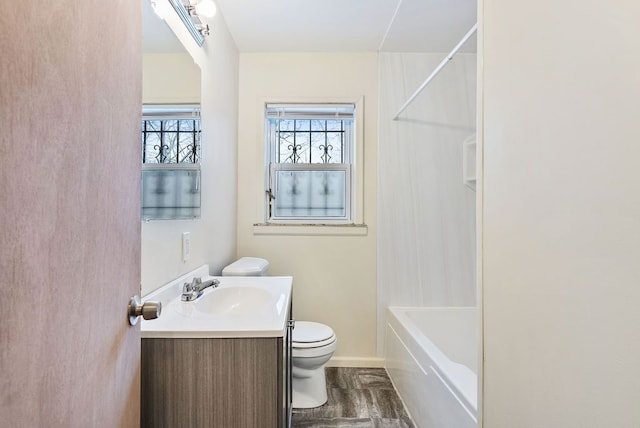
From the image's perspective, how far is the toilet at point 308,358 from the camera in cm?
186

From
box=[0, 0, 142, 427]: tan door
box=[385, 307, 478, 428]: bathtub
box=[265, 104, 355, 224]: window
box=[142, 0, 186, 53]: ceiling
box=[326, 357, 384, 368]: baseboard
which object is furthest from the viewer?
box=[265, 104, 355, 224]: window

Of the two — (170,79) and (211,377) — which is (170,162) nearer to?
(170,79)

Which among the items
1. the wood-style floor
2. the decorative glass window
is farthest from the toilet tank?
the wood-style floor

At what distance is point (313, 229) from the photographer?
250 centimetres

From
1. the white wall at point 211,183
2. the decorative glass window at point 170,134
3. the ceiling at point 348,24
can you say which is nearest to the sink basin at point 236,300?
the white wall at point 211,183

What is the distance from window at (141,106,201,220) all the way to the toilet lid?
902 millimetres

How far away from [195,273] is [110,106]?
1.11 meters

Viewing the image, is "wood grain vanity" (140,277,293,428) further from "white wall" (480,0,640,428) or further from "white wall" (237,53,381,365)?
"white wall" (237,53,381,365)

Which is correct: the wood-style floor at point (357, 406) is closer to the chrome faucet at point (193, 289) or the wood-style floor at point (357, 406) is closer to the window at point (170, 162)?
the chrome faucet at point (193, 289)

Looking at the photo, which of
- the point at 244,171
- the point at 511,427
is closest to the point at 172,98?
the point at 244,171

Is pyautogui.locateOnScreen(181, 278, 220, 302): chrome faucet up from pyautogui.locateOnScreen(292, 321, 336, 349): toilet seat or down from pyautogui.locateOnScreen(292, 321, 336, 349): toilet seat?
up

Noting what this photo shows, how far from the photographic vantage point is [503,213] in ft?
2.94

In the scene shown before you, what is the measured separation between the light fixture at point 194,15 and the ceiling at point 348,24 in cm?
45

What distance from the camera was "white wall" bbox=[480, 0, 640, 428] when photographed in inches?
22.1
